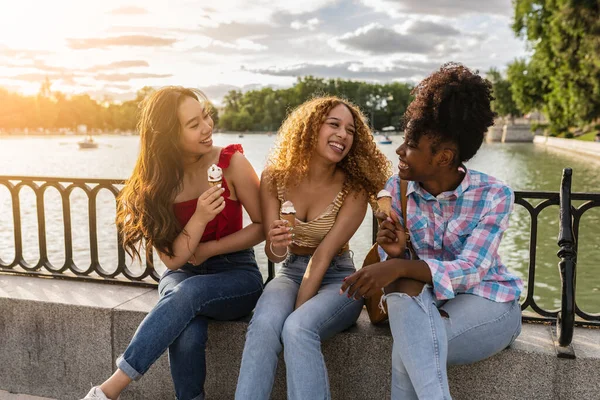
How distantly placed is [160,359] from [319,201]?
49.0 inches

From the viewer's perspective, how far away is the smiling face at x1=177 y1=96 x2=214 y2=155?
294 cm

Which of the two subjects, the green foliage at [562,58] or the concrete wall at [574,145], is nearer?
the green foliage at [562,58]

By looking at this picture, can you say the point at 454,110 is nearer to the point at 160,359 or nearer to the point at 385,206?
the point at 385,206

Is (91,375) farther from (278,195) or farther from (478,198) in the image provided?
(478,198)

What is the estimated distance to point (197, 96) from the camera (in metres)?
3.03

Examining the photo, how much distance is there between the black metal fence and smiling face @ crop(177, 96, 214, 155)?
755 millimetres

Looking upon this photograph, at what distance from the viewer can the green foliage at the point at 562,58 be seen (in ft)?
98.2

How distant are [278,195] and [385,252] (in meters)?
0.69

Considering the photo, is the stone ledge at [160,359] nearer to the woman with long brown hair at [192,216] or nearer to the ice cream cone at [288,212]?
the woman with long brown hair at [192,216]

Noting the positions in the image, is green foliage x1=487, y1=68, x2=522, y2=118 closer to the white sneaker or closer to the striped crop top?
the striped crop top

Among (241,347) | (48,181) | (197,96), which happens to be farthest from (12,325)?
(197,96)

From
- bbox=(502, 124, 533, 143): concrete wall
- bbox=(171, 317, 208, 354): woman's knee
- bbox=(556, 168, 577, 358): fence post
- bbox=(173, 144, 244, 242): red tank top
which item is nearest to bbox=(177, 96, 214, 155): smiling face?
bbox=(173, 144, 244, 242): red tank top

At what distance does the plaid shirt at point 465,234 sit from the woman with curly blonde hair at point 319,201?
0.32 m

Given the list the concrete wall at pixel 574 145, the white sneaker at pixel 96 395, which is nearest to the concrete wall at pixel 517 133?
the concrete wall at pixel 574 145
